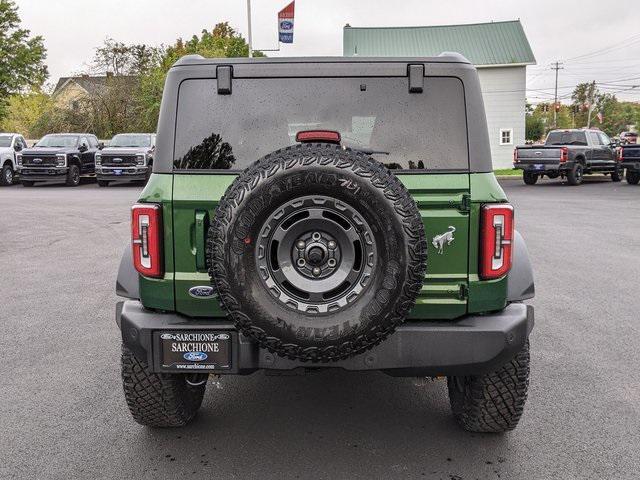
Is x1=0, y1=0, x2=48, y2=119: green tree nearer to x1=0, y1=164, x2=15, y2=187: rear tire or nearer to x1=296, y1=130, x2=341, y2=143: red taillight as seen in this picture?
x1=0, y1=164, x2=15, y2=187: rear tire

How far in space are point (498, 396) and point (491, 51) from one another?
4228 cm

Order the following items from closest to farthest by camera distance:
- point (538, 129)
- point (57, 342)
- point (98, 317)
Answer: point (57, 342) → point (98, 317) → point (538, 129)

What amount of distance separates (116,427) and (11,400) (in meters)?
0.93

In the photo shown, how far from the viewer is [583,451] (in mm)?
3635

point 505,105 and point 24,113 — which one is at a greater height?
point 24,113

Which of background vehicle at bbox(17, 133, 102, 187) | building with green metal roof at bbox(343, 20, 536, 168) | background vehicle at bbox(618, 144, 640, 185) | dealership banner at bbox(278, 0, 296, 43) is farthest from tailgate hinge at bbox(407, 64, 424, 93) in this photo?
building with green metal roof at bbox(343, 20, 536, 168)

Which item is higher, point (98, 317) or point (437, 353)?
point (437, 353)

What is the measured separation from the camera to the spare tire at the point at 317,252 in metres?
2.94

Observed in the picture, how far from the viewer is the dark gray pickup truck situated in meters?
24.1

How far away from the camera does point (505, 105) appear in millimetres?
41938

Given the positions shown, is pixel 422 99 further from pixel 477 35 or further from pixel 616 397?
pixel 477 35

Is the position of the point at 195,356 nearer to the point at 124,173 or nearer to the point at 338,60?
the point at 338,60

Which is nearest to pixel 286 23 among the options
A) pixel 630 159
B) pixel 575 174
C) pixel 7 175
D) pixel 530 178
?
pixel 530 178

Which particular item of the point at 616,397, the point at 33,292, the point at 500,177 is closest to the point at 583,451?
the point at 616,397
